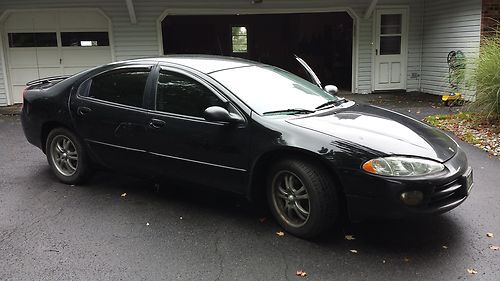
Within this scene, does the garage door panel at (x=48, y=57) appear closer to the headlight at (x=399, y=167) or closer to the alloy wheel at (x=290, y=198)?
the alloy wheel at (x=290, y=198)

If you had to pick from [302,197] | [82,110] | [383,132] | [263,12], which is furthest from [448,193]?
[263,12]

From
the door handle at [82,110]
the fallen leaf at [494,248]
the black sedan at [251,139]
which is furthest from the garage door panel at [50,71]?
the fallen leaf at [494,248]

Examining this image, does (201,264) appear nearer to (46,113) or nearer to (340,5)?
(46,113)

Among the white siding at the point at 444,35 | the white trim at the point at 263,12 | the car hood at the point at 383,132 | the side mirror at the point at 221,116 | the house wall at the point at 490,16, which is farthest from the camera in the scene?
the white trim at the point at 263,12

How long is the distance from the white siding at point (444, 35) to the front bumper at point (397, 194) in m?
8.22

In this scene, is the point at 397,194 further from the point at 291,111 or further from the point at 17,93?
the point at 17,93

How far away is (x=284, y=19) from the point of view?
19.5m

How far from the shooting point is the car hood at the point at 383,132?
135 inches

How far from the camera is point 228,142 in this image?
387cm

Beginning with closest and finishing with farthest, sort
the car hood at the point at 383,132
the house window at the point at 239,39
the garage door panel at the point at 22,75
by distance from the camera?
1. the car hood at the point at 383,132
2. the garage door panel at the point at 22,75
3. the house window at the point at 239,39

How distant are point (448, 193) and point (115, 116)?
3133 millimetres

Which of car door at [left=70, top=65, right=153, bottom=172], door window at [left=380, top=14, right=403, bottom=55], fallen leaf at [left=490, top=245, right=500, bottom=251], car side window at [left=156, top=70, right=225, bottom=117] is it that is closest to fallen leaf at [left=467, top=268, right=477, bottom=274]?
fallen leaf at [left=490, top=245, right=500, bottom=251]

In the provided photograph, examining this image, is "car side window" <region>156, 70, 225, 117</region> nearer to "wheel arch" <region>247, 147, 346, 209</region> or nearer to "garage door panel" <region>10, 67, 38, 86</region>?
"wheel arch" <region>247, 147, 346, 209</region>

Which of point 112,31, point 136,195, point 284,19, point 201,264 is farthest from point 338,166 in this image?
point 284,19
